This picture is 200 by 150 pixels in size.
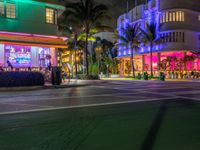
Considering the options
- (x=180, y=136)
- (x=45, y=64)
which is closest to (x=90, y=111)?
(x=180, y=136)

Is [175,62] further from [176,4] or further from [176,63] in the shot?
[176,4]

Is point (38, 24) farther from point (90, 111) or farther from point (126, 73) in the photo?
point (126, 73)

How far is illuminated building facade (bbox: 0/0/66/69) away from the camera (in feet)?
74.1

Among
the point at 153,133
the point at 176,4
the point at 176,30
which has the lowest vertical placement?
the point at 153,133

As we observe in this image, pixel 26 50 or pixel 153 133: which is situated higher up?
pixel 26 50

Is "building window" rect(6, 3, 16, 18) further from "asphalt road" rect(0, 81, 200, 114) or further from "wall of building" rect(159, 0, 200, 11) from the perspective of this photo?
"wall of building" rect(159, 0, 200, 11)

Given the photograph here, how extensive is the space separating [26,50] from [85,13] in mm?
13102

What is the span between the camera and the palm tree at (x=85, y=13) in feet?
113

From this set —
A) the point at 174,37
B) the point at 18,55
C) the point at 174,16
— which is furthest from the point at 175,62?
the point at 18,55

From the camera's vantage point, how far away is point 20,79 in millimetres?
20391

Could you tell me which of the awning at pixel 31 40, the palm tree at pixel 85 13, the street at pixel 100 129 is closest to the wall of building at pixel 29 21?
the awning at pixel 31 40

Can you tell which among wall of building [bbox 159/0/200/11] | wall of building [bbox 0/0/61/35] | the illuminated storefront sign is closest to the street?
the illuminated storefront sign

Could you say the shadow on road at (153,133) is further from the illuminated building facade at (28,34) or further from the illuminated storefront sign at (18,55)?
the illuminated storefront sign at (18,55)

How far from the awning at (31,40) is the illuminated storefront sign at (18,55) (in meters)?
1.14
